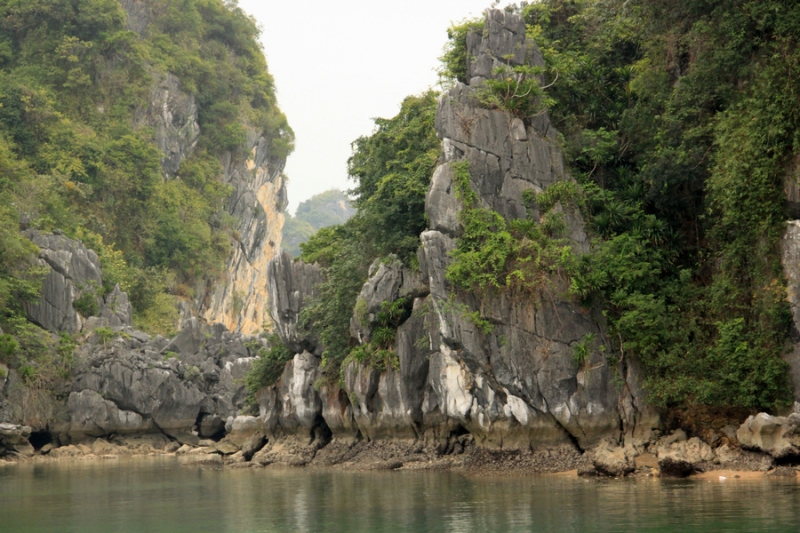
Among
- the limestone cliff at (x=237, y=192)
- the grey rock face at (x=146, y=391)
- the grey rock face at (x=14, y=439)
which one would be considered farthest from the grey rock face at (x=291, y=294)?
the limestone cliff at (x=237, y=192)

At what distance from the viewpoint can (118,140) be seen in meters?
52.2

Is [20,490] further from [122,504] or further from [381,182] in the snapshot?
[381,182]

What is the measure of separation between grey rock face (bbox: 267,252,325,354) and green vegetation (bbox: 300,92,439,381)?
→ 23.1 inches

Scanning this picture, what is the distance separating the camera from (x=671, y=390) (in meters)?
19.0

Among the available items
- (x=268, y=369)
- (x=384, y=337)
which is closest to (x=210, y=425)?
(x=268, y=369)

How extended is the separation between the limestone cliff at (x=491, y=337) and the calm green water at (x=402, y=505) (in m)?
1.84

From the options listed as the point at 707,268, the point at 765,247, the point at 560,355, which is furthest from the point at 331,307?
the point at 765,247

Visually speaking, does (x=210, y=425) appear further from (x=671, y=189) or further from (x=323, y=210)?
(x=323, y=210)

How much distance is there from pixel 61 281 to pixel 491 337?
80.9 feet

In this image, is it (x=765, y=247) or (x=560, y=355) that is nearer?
(x=765, y=247)

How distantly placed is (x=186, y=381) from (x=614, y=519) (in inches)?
1131

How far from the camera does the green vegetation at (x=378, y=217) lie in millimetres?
24922

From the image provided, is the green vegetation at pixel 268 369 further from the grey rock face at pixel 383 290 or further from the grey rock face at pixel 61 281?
the grey rock face at pixel 61 281

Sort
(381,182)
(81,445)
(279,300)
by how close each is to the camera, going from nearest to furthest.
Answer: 1. (381,182)
2. (279,300)
3. (81,445)
